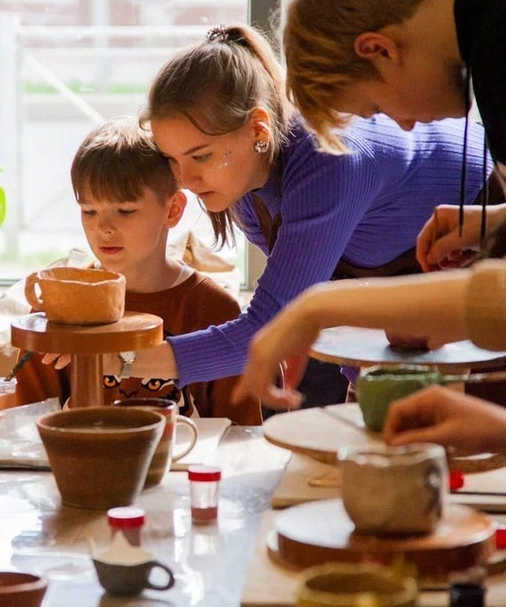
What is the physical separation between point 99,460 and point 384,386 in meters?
0.37

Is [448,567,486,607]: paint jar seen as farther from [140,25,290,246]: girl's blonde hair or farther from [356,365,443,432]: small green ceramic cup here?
[140,25,290,246]: girl's blonde hair

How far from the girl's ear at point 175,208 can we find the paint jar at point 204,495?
1047 mm

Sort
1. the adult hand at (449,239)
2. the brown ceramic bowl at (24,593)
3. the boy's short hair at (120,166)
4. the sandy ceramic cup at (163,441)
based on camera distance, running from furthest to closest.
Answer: the boy's short hair at (120,166), the adult hand at (449,239), the sandy ceramic cup at (163,441), the brown ceramic bowl at (24,593)

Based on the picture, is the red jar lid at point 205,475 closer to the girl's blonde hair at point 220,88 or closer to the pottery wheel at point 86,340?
the pottery wheel at point 86,340

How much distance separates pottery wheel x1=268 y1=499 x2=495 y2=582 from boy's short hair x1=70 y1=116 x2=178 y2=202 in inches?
47.6

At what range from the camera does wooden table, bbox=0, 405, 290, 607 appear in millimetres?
1157

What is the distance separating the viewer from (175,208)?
2.40 meters

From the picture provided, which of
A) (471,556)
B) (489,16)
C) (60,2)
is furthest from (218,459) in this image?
(60,2)

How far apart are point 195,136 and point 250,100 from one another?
137 mm

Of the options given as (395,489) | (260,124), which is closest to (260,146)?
(260,124)

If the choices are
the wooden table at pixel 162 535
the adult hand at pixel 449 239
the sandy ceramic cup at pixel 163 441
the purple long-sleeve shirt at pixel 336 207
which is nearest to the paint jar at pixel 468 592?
the wooden table at pixel 162 535

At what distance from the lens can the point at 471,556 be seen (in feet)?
3.62

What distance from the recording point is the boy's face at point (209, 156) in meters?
2.09

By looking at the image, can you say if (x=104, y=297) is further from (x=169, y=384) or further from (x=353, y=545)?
(x=353, y=545)
